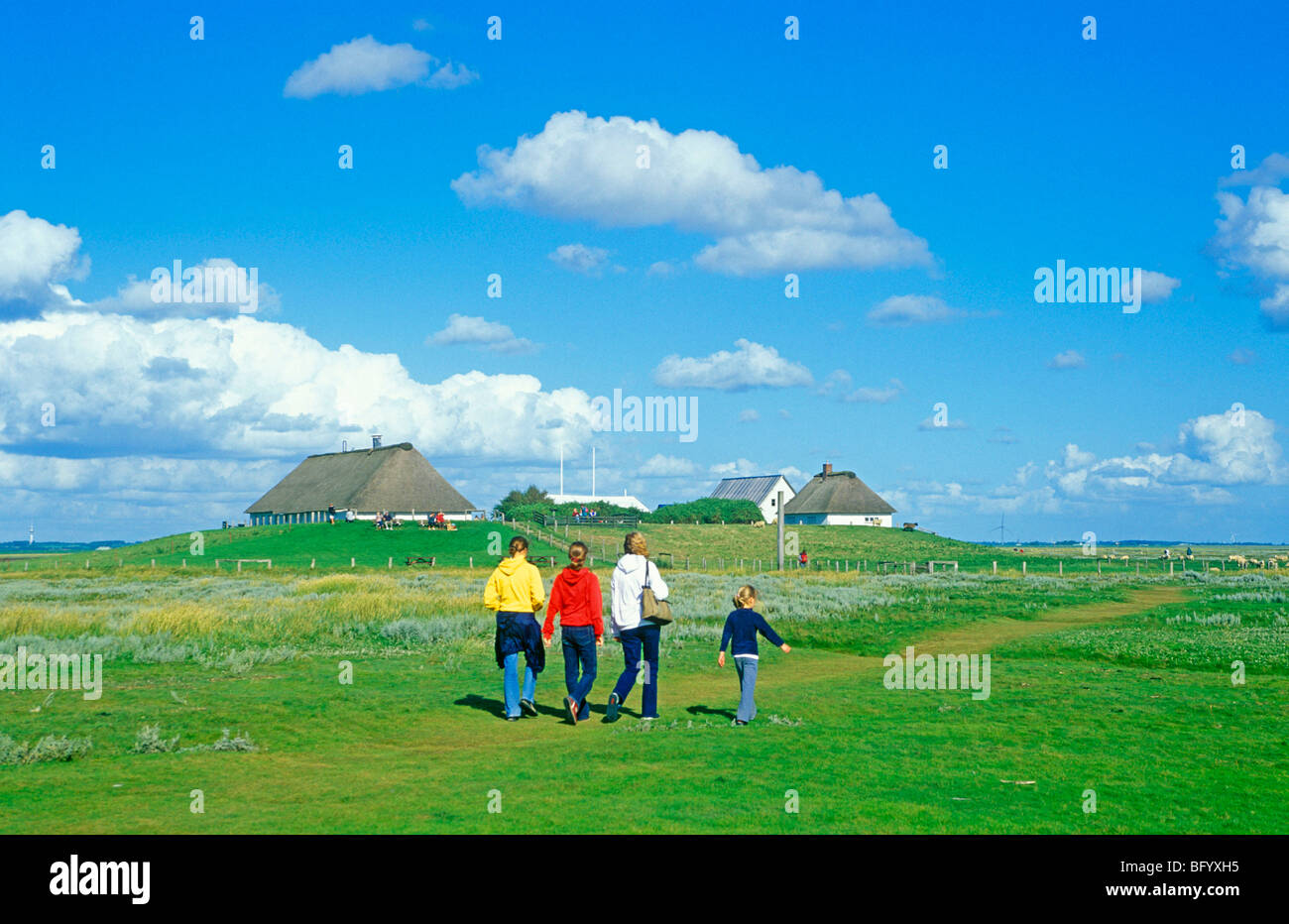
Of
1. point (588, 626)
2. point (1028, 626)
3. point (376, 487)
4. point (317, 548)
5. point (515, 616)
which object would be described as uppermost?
point (376, 487)

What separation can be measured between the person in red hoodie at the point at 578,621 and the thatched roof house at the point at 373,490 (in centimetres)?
8306

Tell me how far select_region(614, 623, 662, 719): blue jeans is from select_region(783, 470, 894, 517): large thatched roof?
111 meters

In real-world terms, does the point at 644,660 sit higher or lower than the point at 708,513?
lower

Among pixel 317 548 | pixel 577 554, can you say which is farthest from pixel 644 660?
pixel 317 548

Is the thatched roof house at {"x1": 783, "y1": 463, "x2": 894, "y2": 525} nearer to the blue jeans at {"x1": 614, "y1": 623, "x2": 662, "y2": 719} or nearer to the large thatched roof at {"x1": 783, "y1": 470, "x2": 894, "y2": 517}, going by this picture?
the large thatched roof at {"x1": 783, "y1": 470, "x2": 894, "y2": 517}

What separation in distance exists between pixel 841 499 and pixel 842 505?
995 millimetres

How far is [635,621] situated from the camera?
1277 cm

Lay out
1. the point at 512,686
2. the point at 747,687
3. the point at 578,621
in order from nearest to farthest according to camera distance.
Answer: the point at 747,687, the point at 578,621, the point at 512,686

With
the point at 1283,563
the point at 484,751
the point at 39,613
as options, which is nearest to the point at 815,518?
the point at 1283,563

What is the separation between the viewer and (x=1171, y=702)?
14.5m

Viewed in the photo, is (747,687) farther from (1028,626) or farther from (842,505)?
(842,505)

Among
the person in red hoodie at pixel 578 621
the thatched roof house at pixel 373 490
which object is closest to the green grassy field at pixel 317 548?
the thatched roof house at pixel 373 490

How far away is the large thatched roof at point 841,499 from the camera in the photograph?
4820 inches

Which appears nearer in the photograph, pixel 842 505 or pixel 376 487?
pixel 376 487
